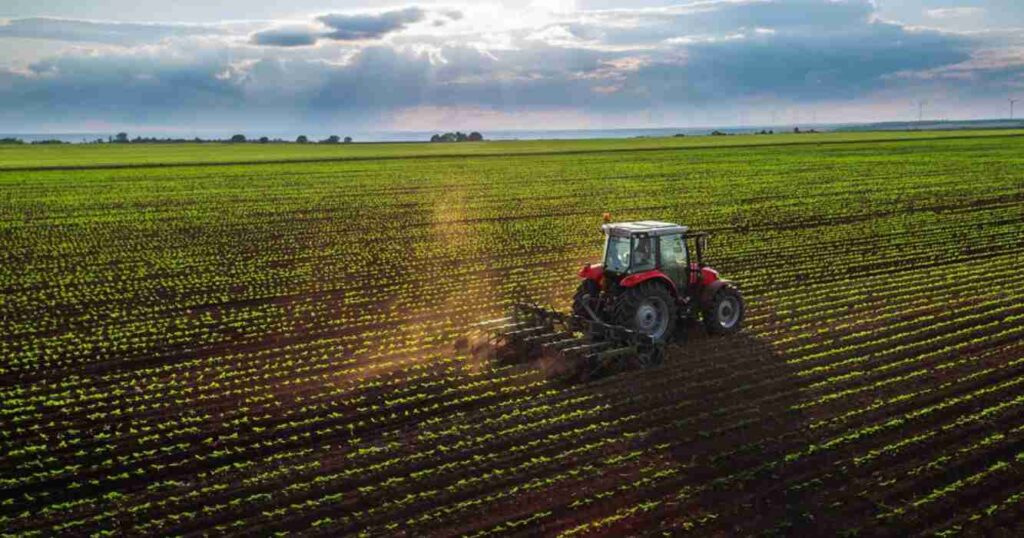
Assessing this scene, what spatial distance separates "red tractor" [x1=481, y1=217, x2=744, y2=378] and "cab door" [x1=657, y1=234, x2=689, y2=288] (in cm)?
2

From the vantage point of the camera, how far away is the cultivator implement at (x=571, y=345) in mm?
13414

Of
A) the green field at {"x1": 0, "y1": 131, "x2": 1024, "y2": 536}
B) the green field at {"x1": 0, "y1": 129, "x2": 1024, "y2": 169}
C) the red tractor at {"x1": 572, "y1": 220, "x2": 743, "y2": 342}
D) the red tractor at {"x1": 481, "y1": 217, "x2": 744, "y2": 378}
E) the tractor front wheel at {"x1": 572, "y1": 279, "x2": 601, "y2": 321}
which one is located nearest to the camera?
the green field at {"x1": 0, "y1": 131, "x2": 1024, "y2": 536}

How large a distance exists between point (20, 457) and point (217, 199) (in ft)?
118

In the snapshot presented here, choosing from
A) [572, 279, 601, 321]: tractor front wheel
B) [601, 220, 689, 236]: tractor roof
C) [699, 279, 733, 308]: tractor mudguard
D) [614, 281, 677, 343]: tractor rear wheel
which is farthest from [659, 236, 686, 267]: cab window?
[572, 279, 601, 321]: tractor front wheel

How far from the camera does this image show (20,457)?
10.9 metres

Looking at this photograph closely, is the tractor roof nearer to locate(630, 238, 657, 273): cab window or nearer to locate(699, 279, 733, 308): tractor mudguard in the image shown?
locate(630, 238, 657, 273): cab window

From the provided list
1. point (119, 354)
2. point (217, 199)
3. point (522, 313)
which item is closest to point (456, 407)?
point (522, 313)

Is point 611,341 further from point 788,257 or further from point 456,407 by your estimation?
point 788,257

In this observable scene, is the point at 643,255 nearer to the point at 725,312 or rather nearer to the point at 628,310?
the point at 628,310

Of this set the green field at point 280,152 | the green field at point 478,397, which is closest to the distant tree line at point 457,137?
the green field at point 280,152

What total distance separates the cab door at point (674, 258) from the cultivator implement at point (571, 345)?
1479 mm

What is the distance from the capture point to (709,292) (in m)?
15.0

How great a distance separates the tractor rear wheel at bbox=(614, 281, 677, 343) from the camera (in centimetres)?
1388

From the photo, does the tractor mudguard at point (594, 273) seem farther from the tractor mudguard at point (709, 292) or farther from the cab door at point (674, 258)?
the tractor mudguard at point (709, 292)
